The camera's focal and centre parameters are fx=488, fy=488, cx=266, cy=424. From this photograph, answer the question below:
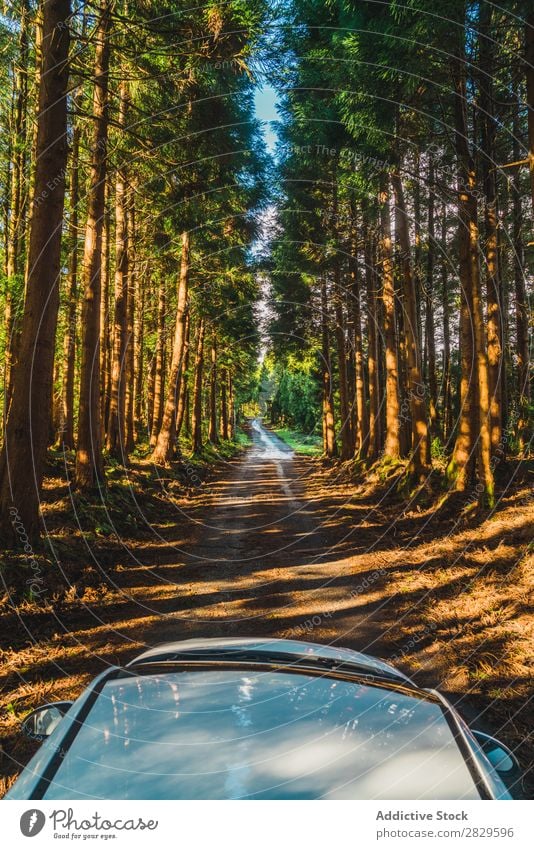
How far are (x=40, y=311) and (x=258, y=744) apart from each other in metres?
6.61

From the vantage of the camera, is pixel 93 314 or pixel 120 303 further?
pixel 120 303

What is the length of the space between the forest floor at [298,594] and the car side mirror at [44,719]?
4.70 ft

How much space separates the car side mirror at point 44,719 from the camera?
2.38 metres

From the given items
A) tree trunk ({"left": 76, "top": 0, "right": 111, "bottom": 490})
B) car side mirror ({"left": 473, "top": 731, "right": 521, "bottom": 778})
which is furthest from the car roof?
tree trunk ({"left": 76, "top": 0, "right": 111, "bottom": 490})

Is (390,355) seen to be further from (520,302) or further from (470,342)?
(470,342)

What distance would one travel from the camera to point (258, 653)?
9.81ft

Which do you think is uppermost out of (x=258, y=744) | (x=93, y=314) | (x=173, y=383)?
(x=93, y=314)

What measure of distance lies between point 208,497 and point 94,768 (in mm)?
15357

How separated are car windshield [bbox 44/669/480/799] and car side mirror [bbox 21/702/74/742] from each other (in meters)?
0.24

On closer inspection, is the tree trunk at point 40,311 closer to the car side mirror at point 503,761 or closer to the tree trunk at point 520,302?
the car side mirror at point 503,761

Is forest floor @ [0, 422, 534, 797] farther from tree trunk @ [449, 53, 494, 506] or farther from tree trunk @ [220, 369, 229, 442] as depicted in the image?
tree trunk @ [220, 369, 229, 442]

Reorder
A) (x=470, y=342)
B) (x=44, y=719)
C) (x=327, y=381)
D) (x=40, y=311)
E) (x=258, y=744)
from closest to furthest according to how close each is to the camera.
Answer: (x=258, y=744), (x=44, y=719), (x=40, y=311), (x=470, y=342), (x=327, y=381)

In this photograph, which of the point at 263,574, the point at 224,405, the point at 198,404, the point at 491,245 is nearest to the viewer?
the point at 263,574

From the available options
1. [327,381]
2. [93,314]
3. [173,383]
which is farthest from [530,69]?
[327,381]
